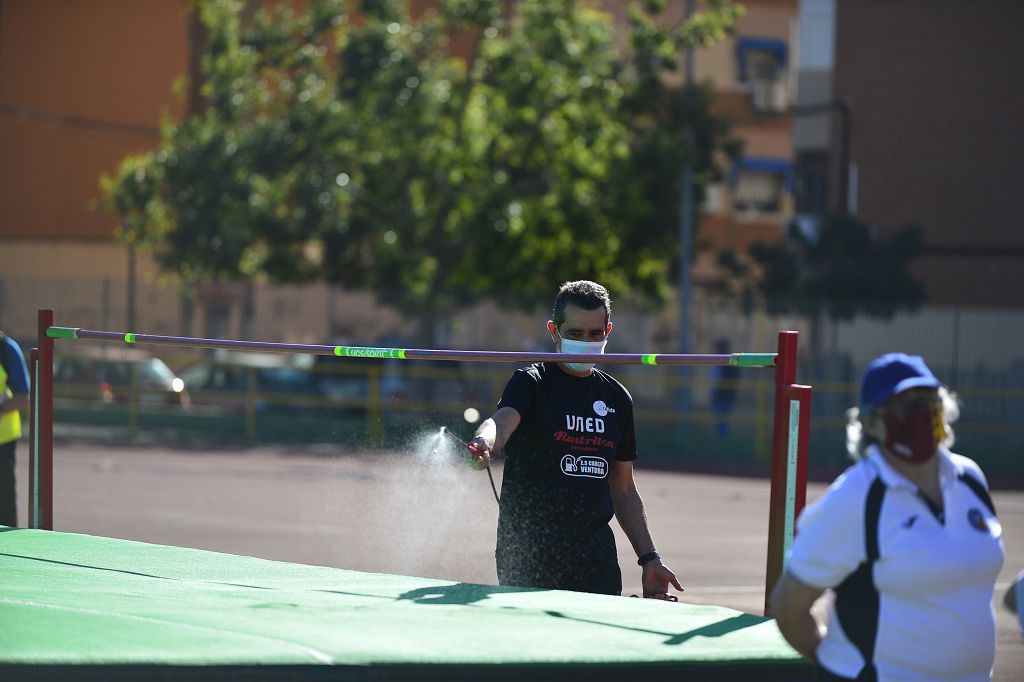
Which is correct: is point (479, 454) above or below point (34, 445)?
above

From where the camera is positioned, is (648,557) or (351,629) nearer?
(351,629)

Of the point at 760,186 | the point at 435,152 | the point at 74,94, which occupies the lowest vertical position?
the point at 435,152

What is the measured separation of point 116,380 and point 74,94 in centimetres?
1857

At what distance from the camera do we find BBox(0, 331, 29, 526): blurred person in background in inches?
326

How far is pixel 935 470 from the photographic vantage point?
11.8 ft

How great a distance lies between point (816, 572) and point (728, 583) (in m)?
8.01

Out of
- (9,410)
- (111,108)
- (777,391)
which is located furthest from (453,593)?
(111,108)

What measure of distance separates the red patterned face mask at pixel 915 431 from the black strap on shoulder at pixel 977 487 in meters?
0.15

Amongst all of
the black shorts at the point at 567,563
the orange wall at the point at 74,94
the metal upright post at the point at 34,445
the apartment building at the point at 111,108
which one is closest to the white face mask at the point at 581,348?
the black shorts at the point at 567,563

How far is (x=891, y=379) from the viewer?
357 centimetres

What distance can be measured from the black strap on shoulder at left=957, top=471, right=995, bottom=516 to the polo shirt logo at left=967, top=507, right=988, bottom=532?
57mm

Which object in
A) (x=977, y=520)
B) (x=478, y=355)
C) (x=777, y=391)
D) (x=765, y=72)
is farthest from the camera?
(x=765, y=72)

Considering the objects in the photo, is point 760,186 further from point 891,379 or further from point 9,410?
point 891,379

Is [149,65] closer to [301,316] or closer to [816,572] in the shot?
[301,316]
